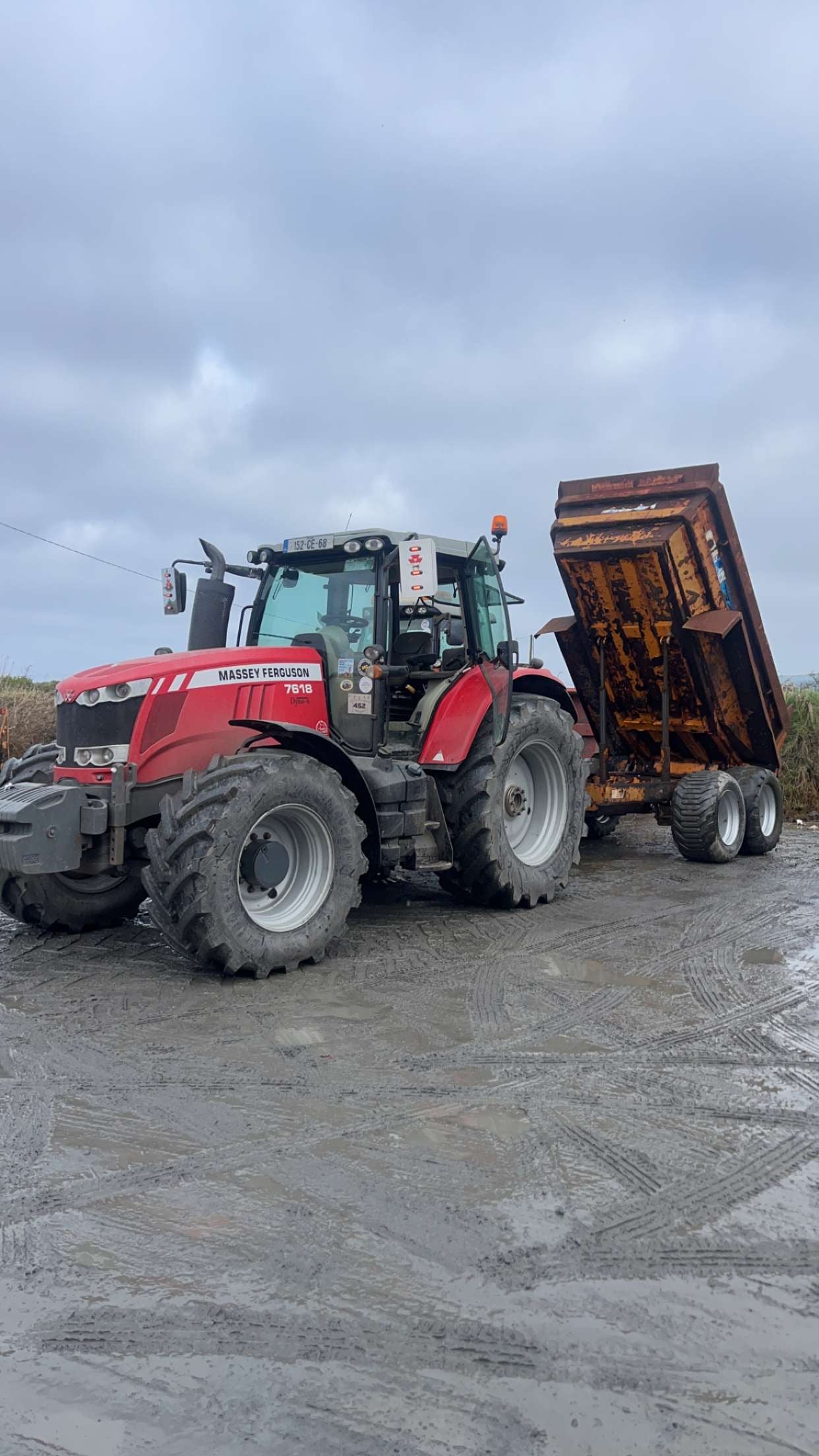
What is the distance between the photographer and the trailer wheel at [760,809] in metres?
9.19

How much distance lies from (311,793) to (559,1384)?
10.9 ft

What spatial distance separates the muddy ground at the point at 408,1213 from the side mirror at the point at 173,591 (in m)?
2.04

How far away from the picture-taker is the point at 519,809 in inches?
275

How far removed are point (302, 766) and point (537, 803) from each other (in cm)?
264

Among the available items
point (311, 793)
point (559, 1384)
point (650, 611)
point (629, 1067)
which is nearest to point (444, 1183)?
point (559, 1384)

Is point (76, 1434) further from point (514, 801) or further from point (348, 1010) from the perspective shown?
point (514, 801)

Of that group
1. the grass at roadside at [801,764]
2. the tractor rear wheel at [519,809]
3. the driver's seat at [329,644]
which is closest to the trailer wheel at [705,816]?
the tractor rear wheel at [519,809]

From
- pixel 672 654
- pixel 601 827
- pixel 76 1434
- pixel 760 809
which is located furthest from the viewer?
pixel 601 827

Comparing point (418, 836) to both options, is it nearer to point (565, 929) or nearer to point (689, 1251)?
point (565, 929)

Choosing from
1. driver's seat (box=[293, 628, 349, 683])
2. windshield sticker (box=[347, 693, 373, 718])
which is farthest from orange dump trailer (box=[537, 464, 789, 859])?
windshield sticker (box=[347, 693, 373, 718])

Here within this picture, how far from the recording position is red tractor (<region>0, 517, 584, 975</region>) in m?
4.79

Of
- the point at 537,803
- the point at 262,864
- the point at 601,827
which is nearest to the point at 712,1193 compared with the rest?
the point at 262,864

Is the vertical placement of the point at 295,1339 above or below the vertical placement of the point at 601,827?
below

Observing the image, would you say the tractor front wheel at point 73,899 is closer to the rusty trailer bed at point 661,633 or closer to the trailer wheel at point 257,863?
the trailer wheel at point 257,863
